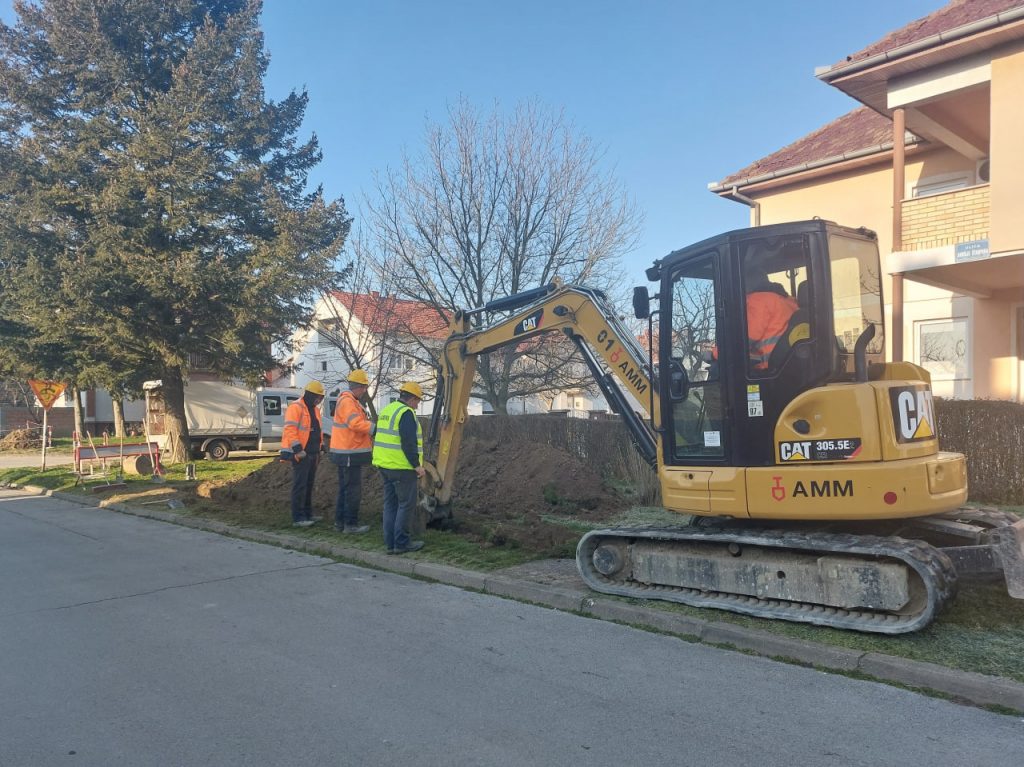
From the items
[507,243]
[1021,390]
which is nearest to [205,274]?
[507,243]

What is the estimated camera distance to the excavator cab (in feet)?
17.5

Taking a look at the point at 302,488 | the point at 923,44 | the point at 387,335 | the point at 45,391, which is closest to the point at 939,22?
the point at 923,44

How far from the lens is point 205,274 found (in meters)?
18.9

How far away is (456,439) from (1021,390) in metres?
10.7

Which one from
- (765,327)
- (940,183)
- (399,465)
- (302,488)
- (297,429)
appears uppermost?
(940,183)

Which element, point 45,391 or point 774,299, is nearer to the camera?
point 774,299

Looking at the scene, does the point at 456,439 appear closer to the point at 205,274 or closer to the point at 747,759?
the point at 747,759

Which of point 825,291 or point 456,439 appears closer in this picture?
point 825,291

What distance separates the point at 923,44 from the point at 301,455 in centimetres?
1112

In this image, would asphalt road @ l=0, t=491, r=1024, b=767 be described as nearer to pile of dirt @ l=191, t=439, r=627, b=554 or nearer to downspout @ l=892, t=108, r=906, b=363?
pile of dirt @ l=191, t=439, r=627, b=554

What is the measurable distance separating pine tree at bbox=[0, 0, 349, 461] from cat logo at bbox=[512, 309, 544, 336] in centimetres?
1292

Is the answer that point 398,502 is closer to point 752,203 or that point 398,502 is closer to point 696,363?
point 696,363

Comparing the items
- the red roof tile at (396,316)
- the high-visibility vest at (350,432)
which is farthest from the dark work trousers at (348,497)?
the red roof tile at (396,316)

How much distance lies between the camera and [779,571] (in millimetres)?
5445
